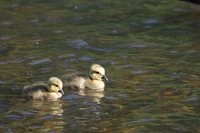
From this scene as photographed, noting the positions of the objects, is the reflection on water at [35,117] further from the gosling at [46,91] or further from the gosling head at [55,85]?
the gosling head at [55,85]

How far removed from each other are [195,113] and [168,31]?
6538 mm

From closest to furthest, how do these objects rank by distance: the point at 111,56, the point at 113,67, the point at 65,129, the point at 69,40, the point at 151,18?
the point at 65,129, the point at 113,67, the point at 111,56, the point at 69,40, the point at 151,18

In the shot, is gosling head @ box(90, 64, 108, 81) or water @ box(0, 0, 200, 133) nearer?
water @ box(0, 0, 200, 133)

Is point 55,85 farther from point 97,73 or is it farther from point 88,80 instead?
point 97,73

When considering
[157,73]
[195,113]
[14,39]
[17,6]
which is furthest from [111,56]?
[17,6]

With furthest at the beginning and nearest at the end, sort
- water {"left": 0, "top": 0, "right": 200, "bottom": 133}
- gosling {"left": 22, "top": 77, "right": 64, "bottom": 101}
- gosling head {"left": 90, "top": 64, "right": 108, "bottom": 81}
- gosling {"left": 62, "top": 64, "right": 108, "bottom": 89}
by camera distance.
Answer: gosling head {"left": 90, "top": 64, "right": 108, "bottom": 81} → gosling {"left": 62, "top": 64, "right": 108, "bottom": 89} → gosling {"left": 22, "top": 77, "right": 64, "bottom": 101} → water {"left": 0, "top": 0, "right": 200, "bottom": 133}

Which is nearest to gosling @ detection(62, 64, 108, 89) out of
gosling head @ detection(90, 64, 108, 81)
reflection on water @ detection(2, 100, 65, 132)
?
gosling head @ detection(90, 64, 108, 81)

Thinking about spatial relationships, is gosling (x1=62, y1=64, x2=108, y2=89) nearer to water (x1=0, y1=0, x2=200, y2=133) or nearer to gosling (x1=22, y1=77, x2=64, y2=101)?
water (x1=0, y1=0, x2=200, y2=133)

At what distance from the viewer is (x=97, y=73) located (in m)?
9.34

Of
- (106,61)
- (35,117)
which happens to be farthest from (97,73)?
(35,117)

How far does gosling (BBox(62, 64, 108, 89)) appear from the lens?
913 centimetres

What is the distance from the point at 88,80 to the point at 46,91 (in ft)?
3.32

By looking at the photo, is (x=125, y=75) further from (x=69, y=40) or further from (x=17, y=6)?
(x=17, y=6)

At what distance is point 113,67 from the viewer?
419 inches
